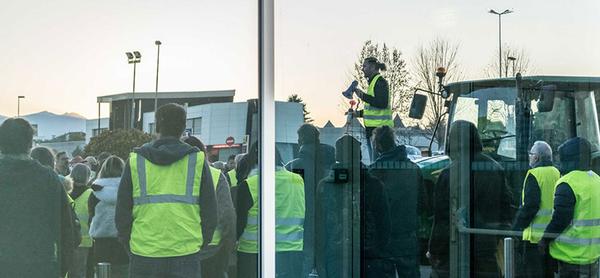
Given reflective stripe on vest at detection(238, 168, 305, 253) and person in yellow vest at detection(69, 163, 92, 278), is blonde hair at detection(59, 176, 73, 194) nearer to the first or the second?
person in yellow vest at detection(69, 163, 92, 278)

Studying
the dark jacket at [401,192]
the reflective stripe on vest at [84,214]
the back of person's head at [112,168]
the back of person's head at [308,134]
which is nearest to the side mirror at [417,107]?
Answer: the dark jacket at [401,192]

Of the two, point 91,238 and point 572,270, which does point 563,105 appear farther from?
point 91,238

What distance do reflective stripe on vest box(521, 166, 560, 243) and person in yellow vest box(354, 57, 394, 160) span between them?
1.85ft

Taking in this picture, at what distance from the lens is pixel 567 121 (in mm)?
2416

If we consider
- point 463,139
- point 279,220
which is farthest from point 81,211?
point 463,139

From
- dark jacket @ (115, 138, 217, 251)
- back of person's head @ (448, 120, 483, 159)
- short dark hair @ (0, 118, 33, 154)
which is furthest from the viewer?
back of person's head @ (448, 120, 483, 159)

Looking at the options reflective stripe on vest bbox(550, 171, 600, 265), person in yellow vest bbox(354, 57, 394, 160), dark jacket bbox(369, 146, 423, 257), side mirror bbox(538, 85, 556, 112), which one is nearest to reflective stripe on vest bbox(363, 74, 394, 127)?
person in yellow vest bbox(354, 57, 394, 160)

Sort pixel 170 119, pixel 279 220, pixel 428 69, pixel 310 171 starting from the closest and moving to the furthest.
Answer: pixel 170 119 → pixel 279 220 → pixel 310 171 → pixel 428 69

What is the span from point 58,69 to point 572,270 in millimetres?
1849

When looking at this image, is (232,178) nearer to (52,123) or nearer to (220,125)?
(220,125)

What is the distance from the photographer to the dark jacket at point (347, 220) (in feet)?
7.32

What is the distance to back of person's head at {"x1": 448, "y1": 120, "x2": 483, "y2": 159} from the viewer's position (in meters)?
2.37

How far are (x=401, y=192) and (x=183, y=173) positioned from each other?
0.78 m

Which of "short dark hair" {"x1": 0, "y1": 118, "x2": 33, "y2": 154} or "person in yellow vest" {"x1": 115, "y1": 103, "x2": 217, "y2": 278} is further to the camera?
"person in yellow vest" {"x1": 115, "y1": 103, "x2": 217, "y2": 278}
